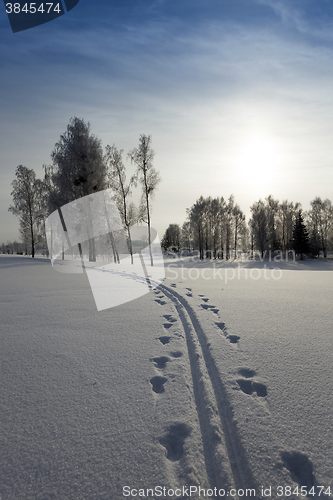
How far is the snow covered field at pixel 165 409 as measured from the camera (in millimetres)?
1417

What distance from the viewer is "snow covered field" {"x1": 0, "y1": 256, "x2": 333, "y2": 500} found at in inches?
55.8

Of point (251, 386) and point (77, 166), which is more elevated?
point (77, 166)

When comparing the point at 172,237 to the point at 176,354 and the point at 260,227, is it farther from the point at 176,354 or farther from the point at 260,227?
the point at 176,354

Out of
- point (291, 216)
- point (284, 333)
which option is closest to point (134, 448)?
point (284, 333)

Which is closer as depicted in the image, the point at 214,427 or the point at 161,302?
the point at 214,427

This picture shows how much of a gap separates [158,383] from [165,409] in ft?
1.33

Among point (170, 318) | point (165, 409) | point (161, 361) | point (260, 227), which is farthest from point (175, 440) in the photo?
point (260, 227)

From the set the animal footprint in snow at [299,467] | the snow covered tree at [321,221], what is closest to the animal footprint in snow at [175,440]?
the animal footprint in snow at [299,467]

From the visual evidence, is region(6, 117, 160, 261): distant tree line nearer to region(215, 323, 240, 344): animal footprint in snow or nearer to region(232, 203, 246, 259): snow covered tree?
region(215, 323, 240, 344): animal footprint in snow

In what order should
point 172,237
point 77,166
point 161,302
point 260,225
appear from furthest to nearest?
point 172,237 < point 260,225 < point 77,166 < point 161,302

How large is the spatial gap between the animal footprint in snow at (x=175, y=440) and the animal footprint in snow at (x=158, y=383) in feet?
1.47

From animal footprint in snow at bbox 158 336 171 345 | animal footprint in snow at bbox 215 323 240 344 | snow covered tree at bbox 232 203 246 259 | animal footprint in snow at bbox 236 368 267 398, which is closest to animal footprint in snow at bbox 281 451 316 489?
animal footprint in snow at bbox 236 368 267 398

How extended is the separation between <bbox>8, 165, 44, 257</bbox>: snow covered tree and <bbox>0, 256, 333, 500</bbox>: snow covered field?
22172mm

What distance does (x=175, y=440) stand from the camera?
1.72m
